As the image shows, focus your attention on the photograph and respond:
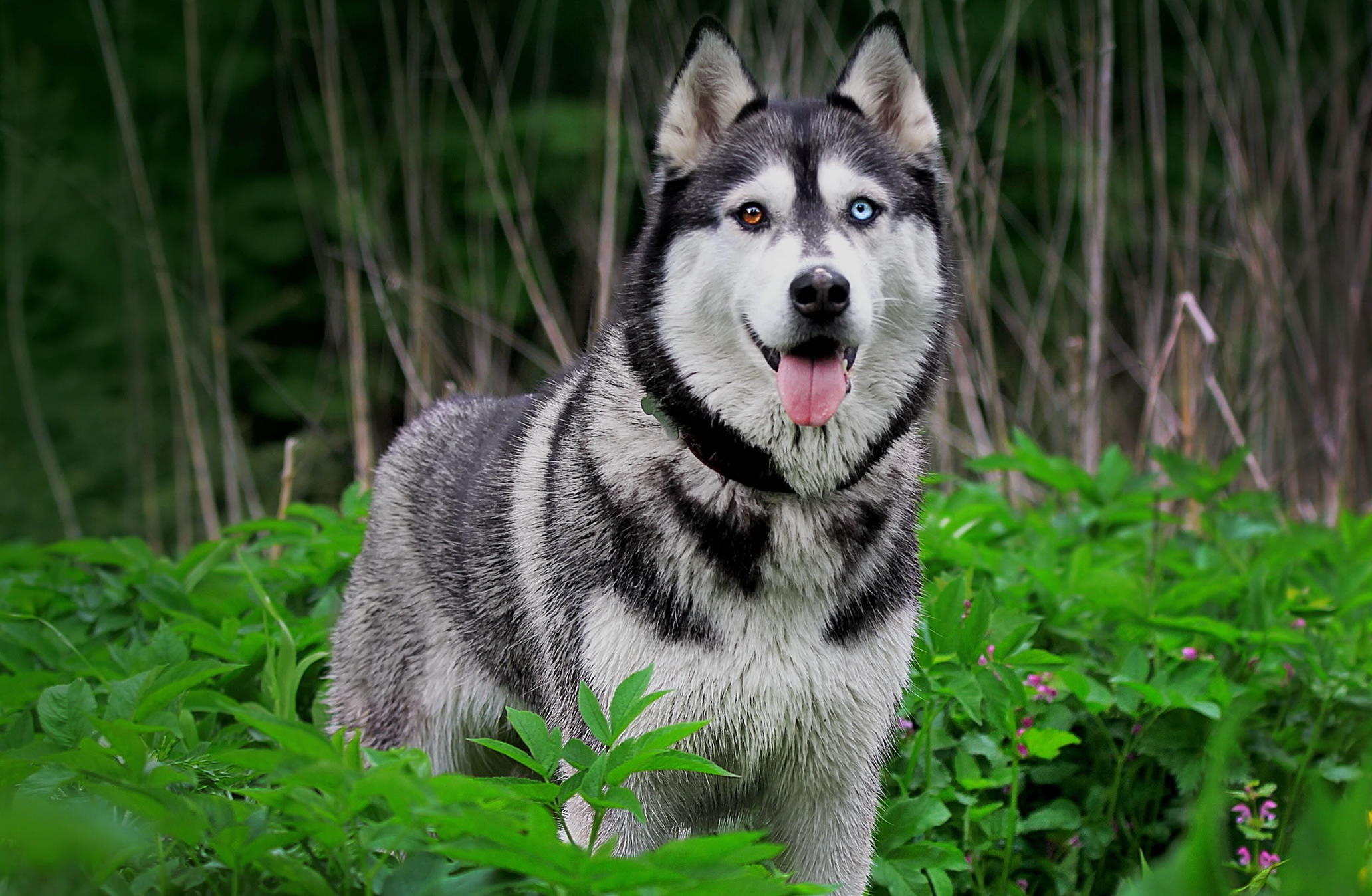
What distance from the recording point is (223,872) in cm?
153

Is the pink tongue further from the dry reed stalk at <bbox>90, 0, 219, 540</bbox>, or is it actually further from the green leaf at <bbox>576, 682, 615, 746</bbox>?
the dry reed stalk at <bbox>90, 0, 219, 540</bbox>

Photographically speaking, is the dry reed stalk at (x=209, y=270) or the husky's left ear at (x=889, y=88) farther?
the dry reed stalk at (x=209, y=270)

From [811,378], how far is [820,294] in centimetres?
20

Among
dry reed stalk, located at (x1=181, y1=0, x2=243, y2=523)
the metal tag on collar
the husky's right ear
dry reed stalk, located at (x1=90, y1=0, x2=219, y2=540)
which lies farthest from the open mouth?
dry reed stalk, located at (x1=181, y1=0, x2=243, y2=523)

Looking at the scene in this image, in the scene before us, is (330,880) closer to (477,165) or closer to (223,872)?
(223,872)

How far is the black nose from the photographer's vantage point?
2.02 m

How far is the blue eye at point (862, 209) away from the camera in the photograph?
7.41 feet

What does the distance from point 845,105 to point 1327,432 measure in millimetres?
3149

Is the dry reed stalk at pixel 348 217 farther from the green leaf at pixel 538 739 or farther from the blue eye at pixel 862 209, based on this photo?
the green leaf at pixel 538 739

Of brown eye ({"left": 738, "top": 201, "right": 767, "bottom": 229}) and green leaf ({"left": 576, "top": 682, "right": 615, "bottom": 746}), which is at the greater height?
brown eye ({"left": 738, "top": 201, "right": 767, "bottom": 229})

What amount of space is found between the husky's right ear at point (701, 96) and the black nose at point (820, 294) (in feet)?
1.71

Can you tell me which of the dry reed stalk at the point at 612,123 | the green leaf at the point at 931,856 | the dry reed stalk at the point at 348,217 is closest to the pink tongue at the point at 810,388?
the green leaf at the point at 931,856

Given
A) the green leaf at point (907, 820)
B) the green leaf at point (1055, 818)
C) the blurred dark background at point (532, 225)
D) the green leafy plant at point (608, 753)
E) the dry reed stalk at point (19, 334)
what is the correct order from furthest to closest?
the dry reed stalk at point (19, 334)
the blurred dark background at point (532, 225)
the green leaf at point (1055, 818)
the green leaf at point (907, 820)
the green leafy plant at point (608, 753)

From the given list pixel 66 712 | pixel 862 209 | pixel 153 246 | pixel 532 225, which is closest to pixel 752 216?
pixel 862 209
